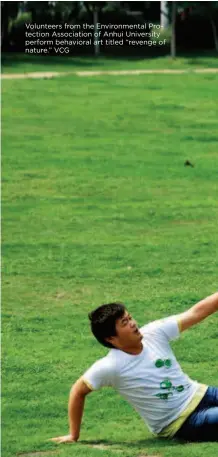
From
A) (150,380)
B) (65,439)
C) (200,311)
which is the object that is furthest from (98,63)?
(150,380)

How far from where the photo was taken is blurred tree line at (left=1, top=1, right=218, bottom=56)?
35344 millimetres

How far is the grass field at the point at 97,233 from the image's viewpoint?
8.62m

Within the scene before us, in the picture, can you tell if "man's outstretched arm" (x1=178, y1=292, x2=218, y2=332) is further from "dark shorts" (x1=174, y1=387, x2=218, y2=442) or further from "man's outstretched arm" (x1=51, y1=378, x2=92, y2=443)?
"man's outstretched arm" (x1=51, y1=378, x2=92, y2=443)

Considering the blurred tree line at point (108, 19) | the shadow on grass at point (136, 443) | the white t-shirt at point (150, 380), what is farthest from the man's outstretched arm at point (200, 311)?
the blurred tree line at point (108, 19)

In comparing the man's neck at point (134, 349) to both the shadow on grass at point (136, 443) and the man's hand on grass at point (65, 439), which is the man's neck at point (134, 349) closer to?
the shadow on grass at point (136, 443)

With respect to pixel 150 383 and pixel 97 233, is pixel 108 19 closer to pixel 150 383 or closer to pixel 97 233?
pixel 97 233

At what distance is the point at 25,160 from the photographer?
1859cm

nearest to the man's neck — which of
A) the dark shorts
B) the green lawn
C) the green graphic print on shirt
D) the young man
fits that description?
the young man

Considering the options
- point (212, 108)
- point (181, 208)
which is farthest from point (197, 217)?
point (212, 108)

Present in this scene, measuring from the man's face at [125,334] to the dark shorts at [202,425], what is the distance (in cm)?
61

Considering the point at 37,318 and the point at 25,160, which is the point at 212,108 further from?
the point at 37,318

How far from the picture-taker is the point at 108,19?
3822 cm

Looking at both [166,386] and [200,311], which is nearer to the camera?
[166,386]

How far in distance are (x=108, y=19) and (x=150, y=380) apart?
105ft
